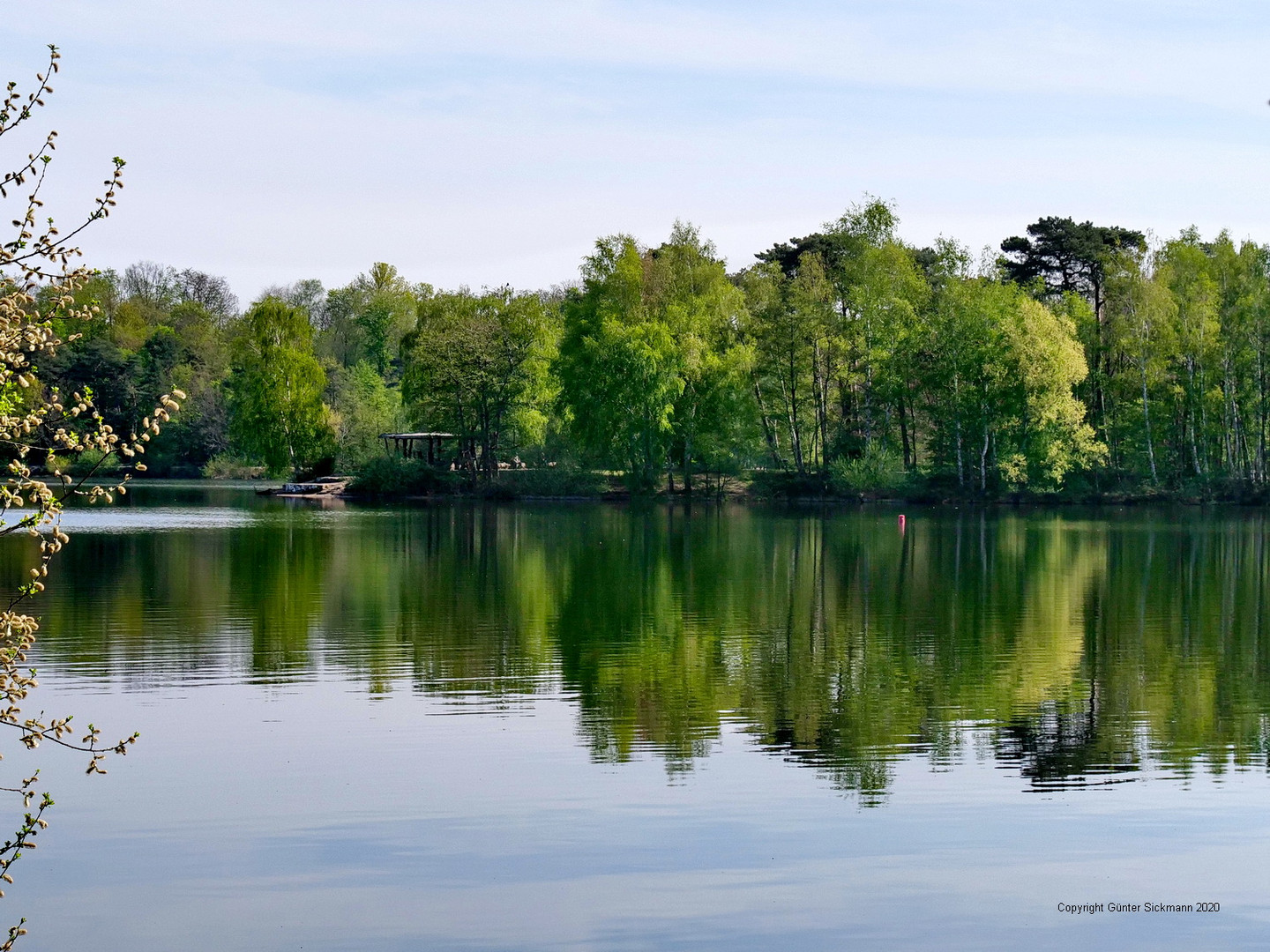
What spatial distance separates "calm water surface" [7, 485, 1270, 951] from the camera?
1045cm

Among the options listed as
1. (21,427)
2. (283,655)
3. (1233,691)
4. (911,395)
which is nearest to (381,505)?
(911,395)

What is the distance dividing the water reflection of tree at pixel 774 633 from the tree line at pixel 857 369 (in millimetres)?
29804

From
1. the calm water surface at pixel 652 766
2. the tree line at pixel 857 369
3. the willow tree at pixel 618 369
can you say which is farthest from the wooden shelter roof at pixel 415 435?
the calm water surface at pixel 652 766

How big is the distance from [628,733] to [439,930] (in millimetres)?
6683

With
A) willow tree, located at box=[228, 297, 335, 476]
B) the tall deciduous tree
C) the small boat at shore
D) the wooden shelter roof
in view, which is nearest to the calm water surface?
the tall deciduous tree

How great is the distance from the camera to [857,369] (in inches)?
3184

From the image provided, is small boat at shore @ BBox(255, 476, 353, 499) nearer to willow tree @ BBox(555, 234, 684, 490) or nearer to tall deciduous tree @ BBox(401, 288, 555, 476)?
tall deciduous tree @ BBox(401, 288, 555, 476)

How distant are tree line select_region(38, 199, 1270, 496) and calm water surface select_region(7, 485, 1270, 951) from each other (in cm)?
4408

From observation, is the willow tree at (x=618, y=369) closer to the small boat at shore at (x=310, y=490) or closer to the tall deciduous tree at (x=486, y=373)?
the tall deciduous tree at (x=486, y=373)

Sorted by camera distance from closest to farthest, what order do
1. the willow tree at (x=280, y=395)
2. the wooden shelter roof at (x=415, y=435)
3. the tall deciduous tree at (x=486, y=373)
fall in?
the tall deciduous tree at (x=486, y=373), the wooden shelter roof at (x=415, y=435), the willow tree at (x=280, y=395)

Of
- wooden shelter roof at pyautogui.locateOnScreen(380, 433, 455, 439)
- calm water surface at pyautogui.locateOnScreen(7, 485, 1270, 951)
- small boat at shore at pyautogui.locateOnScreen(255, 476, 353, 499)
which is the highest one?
wooden shelter roof at pyautogui.locateOnScreen(380, 433, 455, 439)

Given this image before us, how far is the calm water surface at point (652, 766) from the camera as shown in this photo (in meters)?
10.4

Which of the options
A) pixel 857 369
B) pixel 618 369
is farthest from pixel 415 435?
pixel 857 369

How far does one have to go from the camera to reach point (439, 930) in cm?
1005
